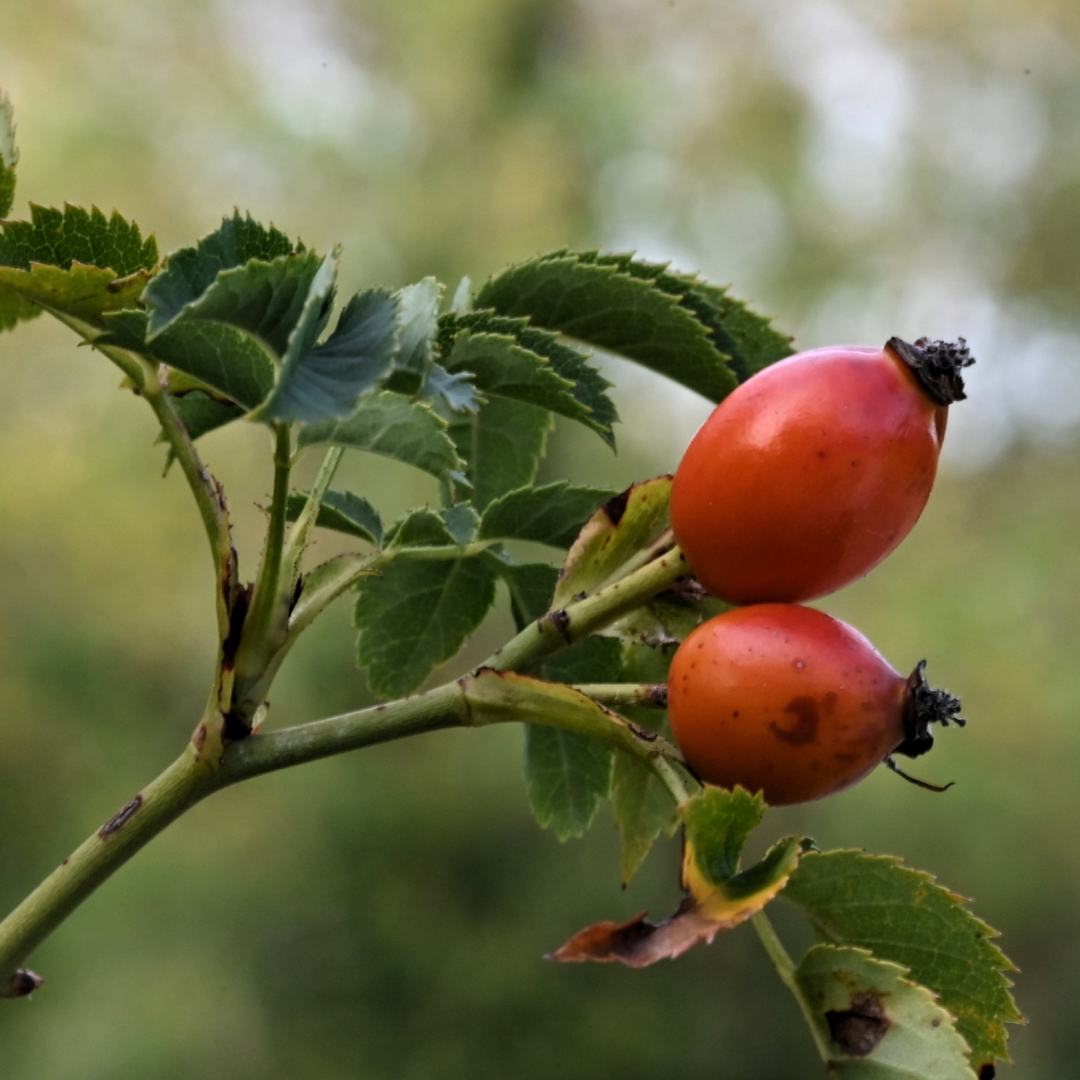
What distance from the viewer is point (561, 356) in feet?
2.71

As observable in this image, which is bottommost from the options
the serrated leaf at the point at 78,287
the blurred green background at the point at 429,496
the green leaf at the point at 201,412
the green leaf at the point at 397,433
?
the green leaf at the point at 397,433

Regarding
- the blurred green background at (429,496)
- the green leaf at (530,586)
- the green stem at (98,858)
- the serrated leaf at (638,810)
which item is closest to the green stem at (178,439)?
the green stem at (98,858)

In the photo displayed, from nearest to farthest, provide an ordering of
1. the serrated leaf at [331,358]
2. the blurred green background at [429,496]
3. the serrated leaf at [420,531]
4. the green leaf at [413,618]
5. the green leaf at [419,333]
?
1. the serrated leaf at [331,358]
2. the green leaf at [419,333]
3. the serrated leaf at [420,531]
4. the green leaf at [413,618]
5. the blurred green background at [429,496]

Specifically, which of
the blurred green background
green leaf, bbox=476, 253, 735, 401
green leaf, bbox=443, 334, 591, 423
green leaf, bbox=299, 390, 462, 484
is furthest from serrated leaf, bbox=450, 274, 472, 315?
the blurred green background

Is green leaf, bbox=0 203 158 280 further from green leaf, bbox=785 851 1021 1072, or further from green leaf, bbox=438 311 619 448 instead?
green leaf, bbox=785 851 1021 1072

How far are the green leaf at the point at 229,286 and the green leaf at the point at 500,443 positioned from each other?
0.37 metres

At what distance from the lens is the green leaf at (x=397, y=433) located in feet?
2.26

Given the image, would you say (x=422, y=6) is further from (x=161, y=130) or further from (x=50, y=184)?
(x=50, y=184)

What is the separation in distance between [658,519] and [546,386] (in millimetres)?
122

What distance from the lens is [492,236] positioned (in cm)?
873

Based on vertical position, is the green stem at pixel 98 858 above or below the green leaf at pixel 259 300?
below

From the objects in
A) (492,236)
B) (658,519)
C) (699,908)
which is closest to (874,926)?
(699,908)

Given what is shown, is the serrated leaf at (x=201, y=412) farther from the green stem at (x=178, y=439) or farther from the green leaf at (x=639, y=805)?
the green leaf at (x=639, y=805)

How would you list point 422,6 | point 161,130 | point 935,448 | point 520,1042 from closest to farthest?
point 935,448
point 520,1042
point 161,130
point 422,6
